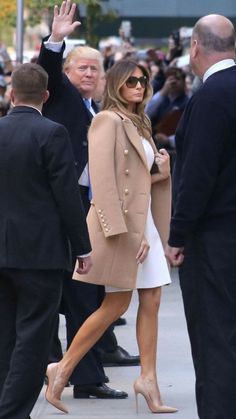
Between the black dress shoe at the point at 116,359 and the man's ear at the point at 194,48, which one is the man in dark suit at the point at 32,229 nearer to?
the man's ear at the point at 194,48

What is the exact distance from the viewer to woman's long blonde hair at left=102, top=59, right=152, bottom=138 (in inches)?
291

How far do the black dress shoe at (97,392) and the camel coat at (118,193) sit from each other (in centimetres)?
73

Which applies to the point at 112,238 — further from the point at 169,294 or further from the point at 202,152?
the point at 169,294

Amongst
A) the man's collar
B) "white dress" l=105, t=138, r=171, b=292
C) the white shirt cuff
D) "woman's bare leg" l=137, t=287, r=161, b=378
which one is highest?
the man's collar

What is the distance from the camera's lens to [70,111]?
7742mm

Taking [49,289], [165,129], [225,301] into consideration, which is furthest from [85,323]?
[165,129]

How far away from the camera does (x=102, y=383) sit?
25.1ft

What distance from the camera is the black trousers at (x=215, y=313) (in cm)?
591

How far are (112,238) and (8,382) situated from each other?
124 cm

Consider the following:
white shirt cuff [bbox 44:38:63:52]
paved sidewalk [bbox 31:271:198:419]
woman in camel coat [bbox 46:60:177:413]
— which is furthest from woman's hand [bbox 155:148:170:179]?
paved sidewalk [bbox 31:271:198:419]

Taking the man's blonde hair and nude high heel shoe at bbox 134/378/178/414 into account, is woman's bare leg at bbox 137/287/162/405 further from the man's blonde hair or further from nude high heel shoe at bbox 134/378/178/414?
the man's blonde hair

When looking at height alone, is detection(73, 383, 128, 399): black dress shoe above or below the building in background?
above

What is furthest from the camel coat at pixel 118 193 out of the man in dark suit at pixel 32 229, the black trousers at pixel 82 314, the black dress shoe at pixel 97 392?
the man in dark suit at pixel 32 229

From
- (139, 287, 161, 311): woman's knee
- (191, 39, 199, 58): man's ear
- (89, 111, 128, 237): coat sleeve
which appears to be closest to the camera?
Answer: (191, 39, 199, 58): man's ear
